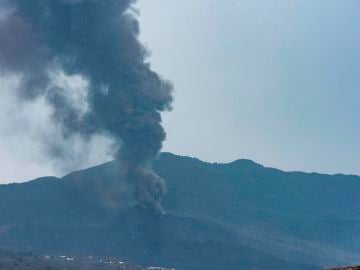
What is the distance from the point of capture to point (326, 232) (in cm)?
19275

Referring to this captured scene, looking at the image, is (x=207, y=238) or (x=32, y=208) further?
(x=32, y=208)

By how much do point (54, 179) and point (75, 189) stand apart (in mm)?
10883

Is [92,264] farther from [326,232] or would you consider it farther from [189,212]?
[326,232]

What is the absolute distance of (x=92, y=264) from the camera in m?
120

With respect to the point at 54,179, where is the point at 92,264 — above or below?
below

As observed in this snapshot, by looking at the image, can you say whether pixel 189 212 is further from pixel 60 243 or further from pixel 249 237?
pixel 60 243

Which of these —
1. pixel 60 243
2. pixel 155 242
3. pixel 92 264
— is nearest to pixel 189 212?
pixel 155 242

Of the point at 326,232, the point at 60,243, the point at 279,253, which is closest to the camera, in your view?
the point at 60,243

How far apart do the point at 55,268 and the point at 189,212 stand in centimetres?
6616

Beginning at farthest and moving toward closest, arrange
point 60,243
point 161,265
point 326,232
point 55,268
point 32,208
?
1. point 326,232
2. point 32,208
3. point 60,243
4. point 161,265
5. point 55,268

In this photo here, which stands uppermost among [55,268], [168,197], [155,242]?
[168,197]

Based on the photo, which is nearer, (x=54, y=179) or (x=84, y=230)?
(x=84, y=230)

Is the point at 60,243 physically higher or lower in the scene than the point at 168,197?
lower

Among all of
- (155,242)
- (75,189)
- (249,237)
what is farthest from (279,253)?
(75,189)
